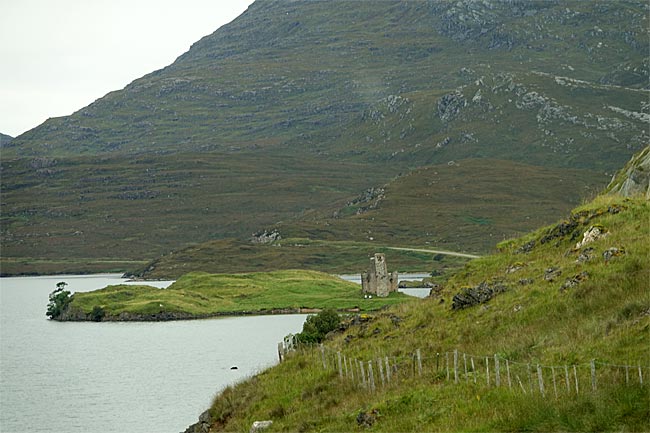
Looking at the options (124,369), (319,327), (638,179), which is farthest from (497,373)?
(124,369)

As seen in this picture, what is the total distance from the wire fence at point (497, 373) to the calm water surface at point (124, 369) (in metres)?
25.6

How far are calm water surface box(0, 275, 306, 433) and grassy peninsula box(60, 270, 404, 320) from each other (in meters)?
7.13

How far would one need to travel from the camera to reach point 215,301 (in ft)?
603

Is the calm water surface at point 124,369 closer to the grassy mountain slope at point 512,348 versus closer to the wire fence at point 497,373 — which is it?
the grassy mountain slope at point 512,348

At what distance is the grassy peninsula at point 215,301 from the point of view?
166750 mm

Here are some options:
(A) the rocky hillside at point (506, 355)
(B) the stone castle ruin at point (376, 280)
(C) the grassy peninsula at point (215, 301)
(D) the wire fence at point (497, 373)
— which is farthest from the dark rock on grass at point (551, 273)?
(B) the stone castle ruin at point (376, 280)

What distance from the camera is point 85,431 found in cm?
6944

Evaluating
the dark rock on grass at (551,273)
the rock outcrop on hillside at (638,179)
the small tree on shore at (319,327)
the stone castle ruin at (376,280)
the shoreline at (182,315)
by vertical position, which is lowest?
the shoreline at (182,315)

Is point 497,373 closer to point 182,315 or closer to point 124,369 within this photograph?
point 124,369

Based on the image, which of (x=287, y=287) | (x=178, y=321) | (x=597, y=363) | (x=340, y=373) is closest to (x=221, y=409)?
(x=340, y=373)

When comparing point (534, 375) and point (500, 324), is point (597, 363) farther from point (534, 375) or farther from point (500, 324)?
point (500, 324)

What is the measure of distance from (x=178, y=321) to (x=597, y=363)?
14195 cm

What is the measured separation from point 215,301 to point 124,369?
77.1 meters

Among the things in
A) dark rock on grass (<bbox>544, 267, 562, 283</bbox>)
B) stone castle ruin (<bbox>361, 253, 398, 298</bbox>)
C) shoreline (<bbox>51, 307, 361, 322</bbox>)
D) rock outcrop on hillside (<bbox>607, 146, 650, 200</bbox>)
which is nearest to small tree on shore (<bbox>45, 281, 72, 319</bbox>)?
shoreline (<bbox>51, 307, 361, 322</bbox>)
